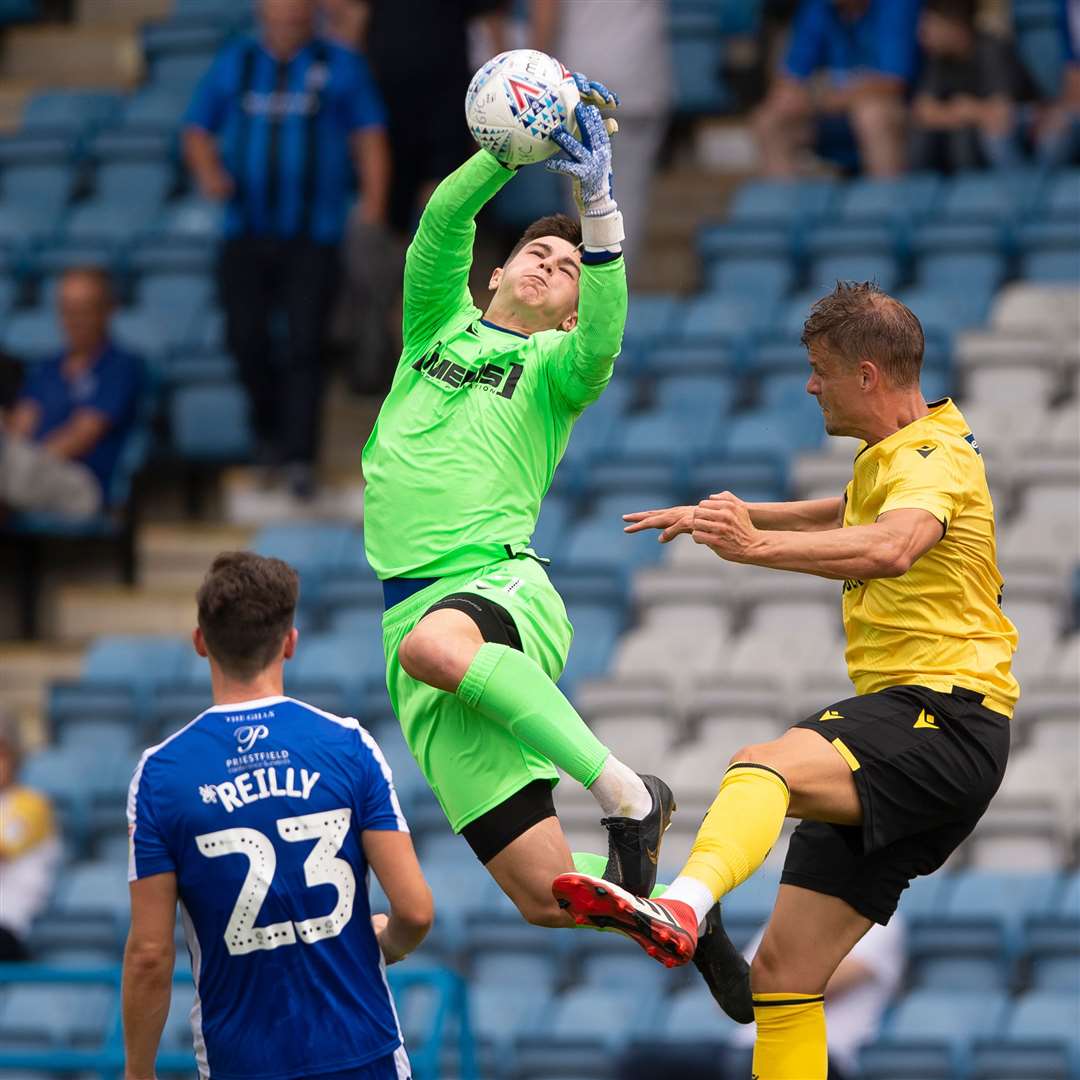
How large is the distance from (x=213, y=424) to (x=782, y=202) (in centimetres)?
301

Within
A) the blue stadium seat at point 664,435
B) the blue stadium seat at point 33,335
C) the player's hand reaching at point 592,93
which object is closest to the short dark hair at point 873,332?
the player's hand reaching at point 592,93

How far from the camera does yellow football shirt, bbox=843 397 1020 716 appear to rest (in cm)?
562

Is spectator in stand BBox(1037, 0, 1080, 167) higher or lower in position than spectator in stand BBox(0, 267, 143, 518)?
higher

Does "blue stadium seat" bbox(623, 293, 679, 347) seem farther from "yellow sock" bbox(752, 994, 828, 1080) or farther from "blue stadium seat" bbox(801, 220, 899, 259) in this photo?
"yellow sock" bbox(752, 994, 828, 1080)

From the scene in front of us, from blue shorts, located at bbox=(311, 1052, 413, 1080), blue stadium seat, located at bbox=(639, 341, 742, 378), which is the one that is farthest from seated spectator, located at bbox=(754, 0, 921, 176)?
blue shorts, located at bbox=(311, 1052, 413, 1080)

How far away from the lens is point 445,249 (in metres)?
6.12

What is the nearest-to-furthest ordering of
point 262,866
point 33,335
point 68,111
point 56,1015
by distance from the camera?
1. point 262,866
2. point 56,1015
3. point 33,335
4. point 68,111

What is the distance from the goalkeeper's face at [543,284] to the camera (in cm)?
625

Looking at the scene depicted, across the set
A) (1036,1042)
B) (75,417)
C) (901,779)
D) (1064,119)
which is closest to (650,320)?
(1064,119)

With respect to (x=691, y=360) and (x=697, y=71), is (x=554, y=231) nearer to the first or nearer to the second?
(x=691, y=360)

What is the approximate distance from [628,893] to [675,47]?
857 cm

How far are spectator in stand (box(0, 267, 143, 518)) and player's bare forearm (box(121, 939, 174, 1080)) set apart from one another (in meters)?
6.37

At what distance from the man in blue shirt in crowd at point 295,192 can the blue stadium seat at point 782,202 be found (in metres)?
1.86

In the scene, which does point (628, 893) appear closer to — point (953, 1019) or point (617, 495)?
point (953, 1019)
